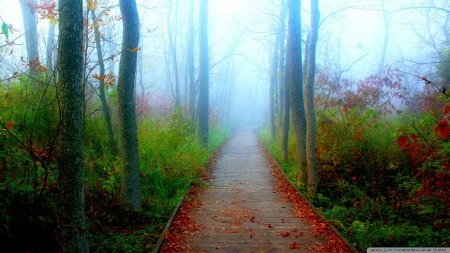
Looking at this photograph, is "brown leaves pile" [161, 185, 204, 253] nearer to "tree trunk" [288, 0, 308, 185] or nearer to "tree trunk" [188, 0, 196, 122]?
"tree trunk" [288, 0, 308, 185]

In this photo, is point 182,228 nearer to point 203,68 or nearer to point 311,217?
point 311,217

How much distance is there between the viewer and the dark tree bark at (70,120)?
10.6 ft

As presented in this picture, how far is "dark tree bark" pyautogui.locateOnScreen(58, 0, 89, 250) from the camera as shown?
324 cm

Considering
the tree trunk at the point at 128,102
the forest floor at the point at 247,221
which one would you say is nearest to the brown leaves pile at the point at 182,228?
the forest floor at the point at 247,221

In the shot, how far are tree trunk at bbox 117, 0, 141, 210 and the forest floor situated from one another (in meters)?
1.14

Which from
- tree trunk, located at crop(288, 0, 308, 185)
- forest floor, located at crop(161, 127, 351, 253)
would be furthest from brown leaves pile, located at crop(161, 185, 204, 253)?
tree trunk, located at crop(288, 0, 308, 185)

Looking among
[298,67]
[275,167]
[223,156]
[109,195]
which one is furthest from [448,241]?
[223,156]

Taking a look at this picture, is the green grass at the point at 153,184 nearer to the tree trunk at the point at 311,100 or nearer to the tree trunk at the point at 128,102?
the tree trunk at the point at 128,102

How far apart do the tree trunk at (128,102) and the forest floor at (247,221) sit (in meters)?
1.14

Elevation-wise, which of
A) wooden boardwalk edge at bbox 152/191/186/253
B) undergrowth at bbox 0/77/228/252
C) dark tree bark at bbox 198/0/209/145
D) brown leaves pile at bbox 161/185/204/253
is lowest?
brown leaves pile at bbox 161/185/204/253

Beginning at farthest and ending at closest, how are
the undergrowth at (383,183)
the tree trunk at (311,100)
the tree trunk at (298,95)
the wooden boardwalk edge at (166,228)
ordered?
1. the tree trunk at (298,95)
2. the tree trunk at (311,100)
3. the undergrowth at (383,183)
4. the wooden boardwalk edge at (166,228)

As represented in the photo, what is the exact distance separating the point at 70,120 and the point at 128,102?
101 inches

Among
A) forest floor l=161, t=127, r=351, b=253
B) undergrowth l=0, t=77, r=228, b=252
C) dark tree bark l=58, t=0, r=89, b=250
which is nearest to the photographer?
dark tree bark l=58, t=0, r=89, b=250

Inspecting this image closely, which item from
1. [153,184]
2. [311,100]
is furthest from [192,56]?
[311,100]
